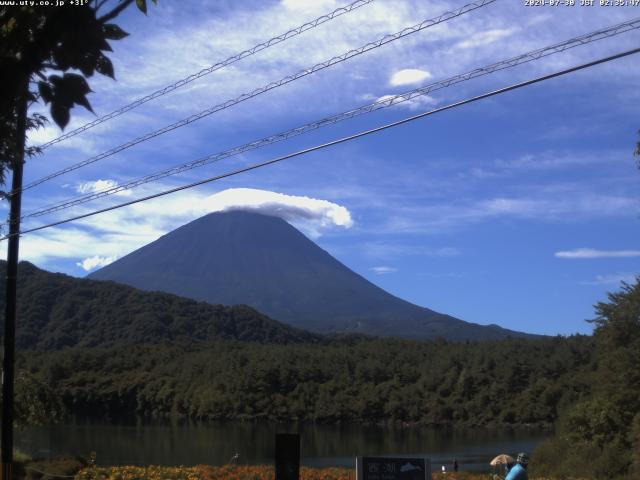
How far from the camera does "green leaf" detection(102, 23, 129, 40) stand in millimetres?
3521

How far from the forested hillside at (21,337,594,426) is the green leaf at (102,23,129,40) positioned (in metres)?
75.4

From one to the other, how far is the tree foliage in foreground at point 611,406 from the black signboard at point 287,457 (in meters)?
25.6

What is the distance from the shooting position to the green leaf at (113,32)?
3521 mm

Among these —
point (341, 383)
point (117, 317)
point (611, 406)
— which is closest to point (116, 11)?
point (611, 406)

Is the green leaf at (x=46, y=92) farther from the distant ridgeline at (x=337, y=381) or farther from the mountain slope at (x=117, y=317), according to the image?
the mountain slope at (x=117, y=317)

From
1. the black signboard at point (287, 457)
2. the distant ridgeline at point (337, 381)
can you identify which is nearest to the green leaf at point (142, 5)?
the black signboard at point (287, 457)

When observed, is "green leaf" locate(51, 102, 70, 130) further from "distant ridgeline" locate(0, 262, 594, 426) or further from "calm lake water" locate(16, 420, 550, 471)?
"distant ridgeline" locate(0, 262, 594, 426)

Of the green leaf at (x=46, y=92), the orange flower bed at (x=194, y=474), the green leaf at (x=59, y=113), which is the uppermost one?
the green leaf at (x=46, y=92)

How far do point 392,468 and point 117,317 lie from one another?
14516cm

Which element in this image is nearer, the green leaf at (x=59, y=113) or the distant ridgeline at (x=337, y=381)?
the green leaf at (x=59, y=113)

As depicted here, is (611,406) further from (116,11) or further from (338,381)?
(338,381)

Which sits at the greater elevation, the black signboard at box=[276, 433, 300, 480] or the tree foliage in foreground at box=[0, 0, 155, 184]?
the tree foliage in foreground at box=[0, 0, 155, 184]

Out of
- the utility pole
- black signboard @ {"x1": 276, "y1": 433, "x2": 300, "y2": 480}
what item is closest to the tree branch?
black signboard @ {"x1": 276, "y1": 433, "x2": 300, "y2": 480}

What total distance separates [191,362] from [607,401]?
228ft
